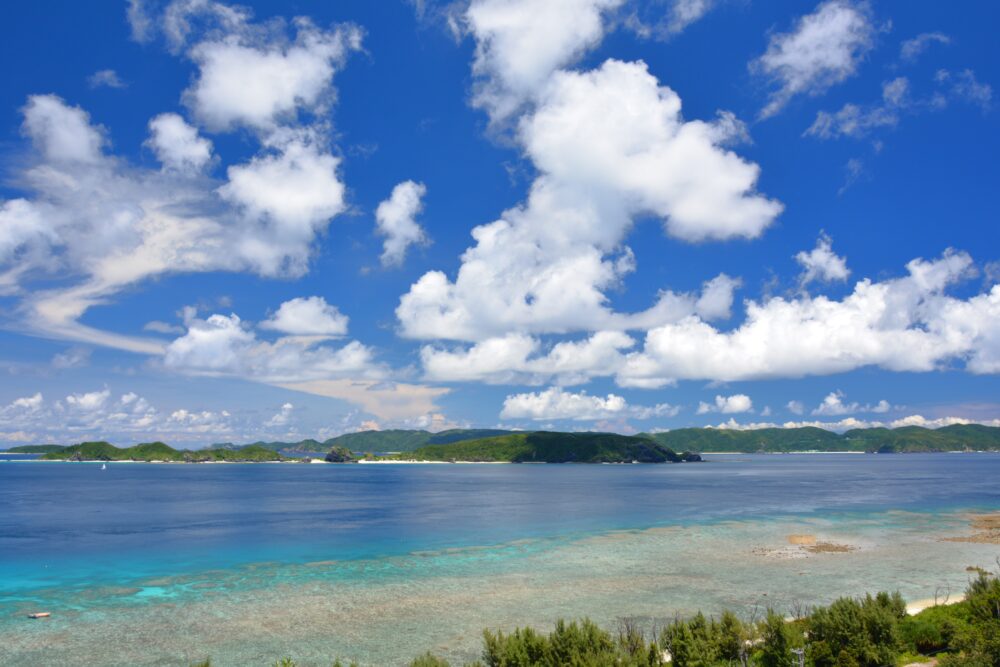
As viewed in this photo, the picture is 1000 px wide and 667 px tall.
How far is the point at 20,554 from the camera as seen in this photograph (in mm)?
72375

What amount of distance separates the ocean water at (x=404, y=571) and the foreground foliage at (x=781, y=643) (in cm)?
1130

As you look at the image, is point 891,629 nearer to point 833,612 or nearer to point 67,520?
point 833,612

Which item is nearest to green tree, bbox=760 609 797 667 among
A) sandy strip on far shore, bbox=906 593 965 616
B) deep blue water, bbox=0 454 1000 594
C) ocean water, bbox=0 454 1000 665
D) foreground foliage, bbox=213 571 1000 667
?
foreground foliage, bbox=213 571 1000 667

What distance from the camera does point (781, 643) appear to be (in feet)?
95.5

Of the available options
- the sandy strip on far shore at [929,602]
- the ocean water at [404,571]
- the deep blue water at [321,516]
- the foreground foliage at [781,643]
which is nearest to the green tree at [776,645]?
the foreground foliage at [781,643]

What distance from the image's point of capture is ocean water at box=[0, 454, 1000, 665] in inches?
1591

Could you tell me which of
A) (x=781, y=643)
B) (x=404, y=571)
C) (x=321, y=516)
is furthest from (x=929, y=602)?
(x=321, y=516)

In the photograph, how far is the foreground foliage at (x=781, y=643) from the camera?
26172 mm

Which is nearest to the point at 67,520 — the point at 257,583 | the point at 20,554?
the point at 20,554

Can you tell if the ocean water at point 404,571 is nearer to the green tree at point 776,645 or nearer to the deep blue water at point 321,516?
the deep blue water at point 321,516

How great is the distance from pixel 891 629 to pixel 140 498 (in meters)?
168

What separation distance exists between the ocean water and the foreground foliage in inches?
445

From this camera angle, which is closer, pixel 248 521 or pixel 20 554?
pixel 20 554

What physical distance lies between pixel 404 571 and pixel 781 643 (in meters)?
39.7
